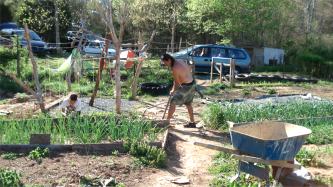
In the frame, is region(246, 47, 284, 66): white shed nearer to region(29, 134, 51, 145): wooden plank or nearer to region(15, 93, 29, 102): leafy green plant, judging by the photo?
region(15, 93, 29, 102): leafy green plant

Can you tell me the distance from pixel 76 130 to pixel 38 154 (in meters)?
1.09

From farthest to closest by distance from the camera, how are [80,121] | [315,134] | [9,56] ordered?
[9,56] < [315,134] < [80,121]

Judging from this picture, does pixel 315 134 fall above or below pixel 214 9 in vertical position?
below

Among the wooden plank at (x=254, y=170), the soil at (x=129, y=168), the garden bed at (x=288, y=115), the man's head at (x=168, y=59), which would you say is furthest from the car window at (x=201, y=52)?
the wooden plank at (x=254, y=170)

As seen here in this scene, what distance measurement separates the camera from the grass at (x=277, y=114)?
10562mm

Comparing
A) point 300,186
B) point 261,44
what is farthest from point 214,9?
point 300,186

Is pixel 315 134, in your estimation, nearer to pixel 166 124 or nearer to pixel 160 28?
pixel 166 124

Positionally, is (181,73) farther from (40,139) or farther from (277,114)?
(40,139)

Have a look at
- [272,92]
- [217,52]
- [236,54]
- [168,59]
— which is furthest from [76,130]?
[236,54]

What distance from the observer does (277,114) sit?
431 inches

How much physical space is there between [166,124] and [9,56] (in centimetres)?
1102

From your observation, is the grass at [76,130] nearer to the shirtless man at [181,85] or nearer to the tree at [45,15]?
the shirtless man at [181,85]

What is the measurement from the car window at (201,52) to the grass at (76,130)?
14521 millimetres

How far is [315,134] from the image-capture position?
997 centimetres
